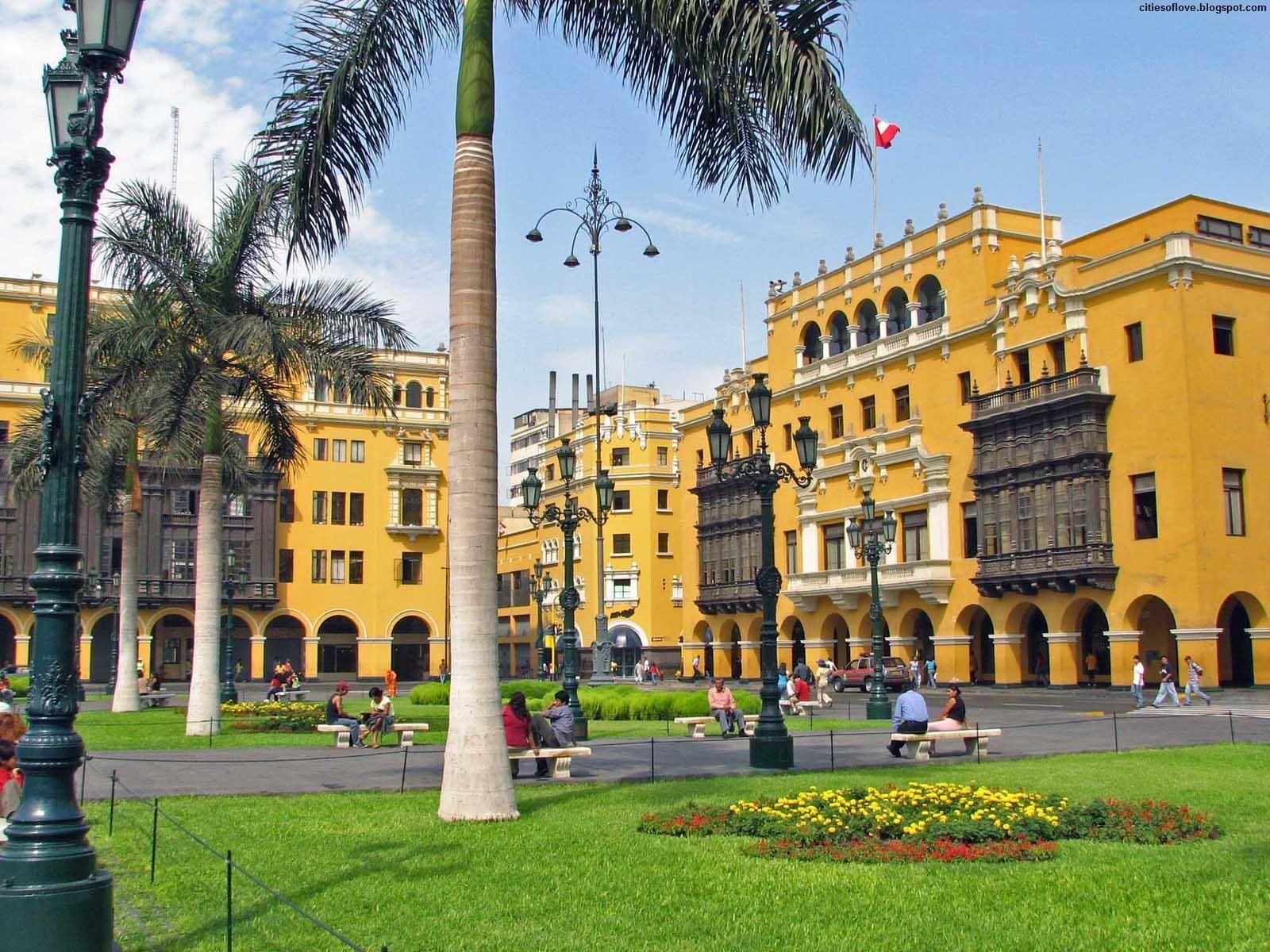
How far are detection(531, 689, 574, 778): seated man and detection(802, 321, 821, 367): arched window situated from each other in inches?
1741

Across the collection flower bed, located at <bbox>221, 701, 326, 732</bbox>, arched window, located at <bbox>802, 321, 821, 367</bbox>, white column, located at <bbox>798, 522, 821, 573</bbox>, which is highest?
arched window, located at <bbox>802, 321, 821, 367</bbox>

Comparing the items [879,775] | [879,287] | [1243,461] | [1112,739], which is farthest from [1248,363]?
[879,775]

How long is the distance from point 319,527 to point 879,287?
1245 inches

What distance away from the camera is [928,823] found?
437 inches

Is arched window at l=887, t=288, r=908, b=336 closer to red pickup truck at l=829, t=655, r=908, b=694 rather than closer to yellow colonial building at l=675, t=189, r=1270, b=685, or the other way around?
yellow colonial building at l=675, t=189, r=1270, b=685

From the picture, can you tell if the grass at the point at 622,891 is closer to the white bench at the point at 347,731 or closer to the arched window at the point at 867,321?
the white bench at the point at 347,731

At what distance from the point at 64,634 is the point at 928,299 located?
168 ft

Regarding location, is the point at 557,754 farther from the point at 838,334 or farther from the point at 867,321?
the point at 838,334

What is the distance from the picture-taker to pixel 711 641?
228 ft

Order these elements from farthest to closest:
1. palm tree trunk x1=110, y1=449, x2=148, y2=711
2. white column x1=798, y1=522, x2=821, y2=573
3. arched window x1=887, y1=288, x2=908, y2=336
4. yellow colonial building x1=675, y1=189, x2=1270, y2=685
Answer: white column x1=798, y1=522, x2=821, y2=573, arched window x1=887, y1=288, x2=908, y2=336, yellow colonial building x1=675, y1=189, x2=1270, y2=685, palm tree trunk x1=110, y1=449, x2=148, y2=711

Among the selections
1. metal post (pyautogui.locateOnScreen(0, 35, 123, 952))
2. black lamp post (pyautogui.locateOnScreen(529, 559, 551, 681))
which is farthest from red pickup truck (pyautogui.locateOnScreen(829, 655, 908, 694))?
metal post (pyautogui.locateOnScreen(0, 35, 123, 952))

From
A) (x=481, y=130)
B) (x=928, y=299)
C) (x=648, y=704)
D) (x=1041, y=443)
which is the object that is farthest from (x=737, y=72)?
(x=928, y=299)

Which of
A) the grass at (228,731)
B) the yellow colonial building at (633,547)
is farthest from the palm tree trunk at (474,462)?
the yellow colonial building at (633,547)

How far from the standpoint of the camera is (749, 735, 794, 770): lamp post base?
1803 cm
